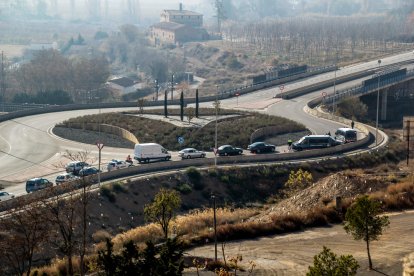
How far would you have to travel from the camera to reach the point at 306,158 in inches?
2060

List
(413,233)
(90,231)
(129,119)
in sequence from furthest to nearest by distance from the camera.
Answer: (129,119), (90,231), (413,233)

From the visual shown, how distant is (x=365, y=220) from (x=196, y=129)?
32.1 meters

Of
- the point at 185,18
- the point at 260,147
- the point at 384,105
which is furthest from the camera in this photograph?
the point at 185,18

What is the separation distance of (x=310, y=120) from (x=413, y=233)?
35.1m

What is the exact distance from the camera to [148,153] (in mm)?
48781

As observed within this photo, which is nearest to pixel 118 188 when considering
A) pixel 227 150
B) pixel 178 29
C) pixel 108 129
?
pixel 227 150

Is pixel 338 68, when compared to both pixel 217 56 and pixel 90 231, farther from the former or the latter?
pixel 90 231

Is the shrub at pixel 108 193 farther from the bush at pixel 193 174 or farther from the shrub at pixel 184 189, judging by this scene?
the bush at pixel 193 174

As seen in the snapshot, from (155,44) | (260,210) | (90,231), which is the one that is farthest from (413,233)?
(155,44)

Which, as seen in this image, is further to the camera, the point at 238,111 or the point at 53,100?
the point at 53,100

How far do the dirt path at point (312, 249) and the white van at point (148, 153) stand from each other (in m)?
17.6

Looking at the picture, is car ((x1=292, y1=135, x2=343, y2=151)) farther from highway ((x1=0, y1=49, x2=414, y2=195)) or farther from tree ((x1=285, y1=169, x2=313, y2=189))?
tree ((x1=285, y1=169, x2=313, y2=189))

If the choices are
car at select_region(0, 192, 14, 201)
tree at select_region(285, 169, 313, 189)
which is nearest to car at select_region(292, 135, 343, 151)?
tree at select_region(285, 169, 313, 189)

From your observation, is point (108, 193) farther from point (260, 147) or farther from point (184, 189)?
point (260, 147)
